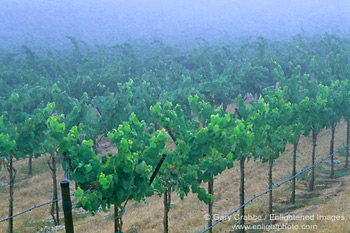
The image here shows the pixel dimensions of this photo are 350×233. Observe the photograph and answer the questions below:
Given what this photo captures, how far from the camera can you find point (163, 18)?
129 metres

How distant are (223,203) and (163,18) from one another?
395 ft

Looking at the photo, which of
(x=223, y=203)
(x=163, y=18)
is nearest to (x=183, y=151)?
(x=223, y=203)

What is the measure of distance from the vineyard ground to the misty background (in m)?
75.0

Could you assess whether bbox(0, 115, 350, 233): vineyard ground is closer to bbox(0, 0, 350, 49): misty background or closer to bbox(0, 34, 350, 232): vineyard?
bbox(0, 34, 350, 232): vineyard

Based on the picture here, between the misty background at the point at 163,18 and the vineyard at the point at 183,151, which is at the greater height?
the misty background at the point at 163,18

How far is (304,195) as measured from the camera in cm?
1482

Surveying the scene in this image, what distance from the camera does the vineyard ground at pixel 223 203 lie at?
12523 millimetres

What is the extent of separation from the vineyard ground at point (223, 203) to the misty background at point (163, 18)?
75.0m

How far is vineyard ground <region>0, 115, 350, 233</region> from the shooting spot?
12523 millimetres

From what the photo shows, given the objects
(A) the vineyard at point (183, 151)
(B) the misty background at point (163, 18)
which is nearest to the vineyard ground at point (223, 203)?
(A) the vineyard at point (183, 151)

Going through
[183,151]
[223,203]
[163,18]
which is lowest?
[223,203]

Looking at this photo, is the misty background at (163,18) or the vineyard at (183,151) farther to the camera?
the misty background at (163,18)

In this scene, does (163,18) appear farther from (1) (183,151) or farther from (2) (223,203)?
(1) (183,151)

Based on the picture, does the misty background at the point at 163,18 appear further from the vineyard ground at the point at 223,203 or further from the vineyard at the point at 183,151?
the vineyard ground at the point at 223,203
